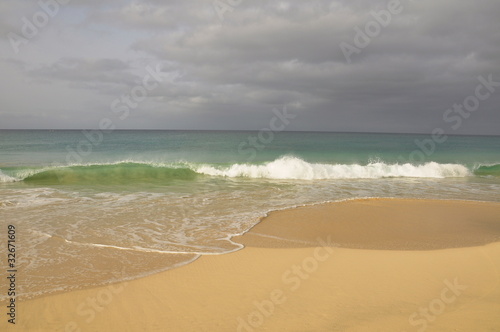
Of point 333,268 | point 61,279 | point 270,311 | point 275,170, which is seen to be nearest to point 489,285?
point 333,268

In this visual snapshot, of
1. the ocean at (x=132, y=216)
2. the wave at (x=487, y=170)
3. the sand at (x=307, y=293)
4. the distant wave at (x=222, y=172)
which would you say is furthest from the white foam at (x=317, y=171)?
the sand at (x=307, y=293)

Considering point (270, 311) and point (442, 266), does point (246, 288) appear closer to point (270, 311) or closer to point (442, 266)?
point (270, 311)

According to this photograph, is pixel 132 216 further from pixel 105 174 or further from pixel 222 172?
pixel 222 172

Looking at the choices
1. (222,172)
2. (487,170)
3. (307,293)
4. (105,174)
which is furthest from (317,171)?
(307,293)

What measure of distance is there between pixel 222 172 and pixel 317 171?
615 cm

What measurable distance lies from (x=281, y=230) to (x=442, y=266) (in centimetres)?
354

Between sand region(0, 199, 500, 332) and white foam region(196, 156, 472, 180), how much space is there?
13507mm

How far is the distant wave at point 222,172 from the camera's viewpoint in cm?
1956

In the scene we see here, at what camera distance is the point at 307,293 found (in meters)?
4.53

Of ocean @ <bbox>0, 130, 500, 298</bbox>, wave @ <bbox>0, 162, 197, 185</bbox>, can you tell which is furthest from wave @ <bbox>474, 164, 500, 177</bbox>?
wave @ <bbox>0, 162, 197, 185</bbox>

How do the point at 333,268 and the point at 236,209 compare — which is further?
the point at 236,209

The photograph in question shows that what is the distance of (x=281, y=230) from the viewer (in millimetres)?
8180

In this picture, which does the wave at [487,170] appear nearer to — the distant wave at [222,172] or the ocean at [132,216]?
the distant wave at [222,172]

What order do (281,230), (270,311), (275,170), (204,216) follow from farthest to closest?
(275,170) < (204,216) < (281,230) < (270,311)
